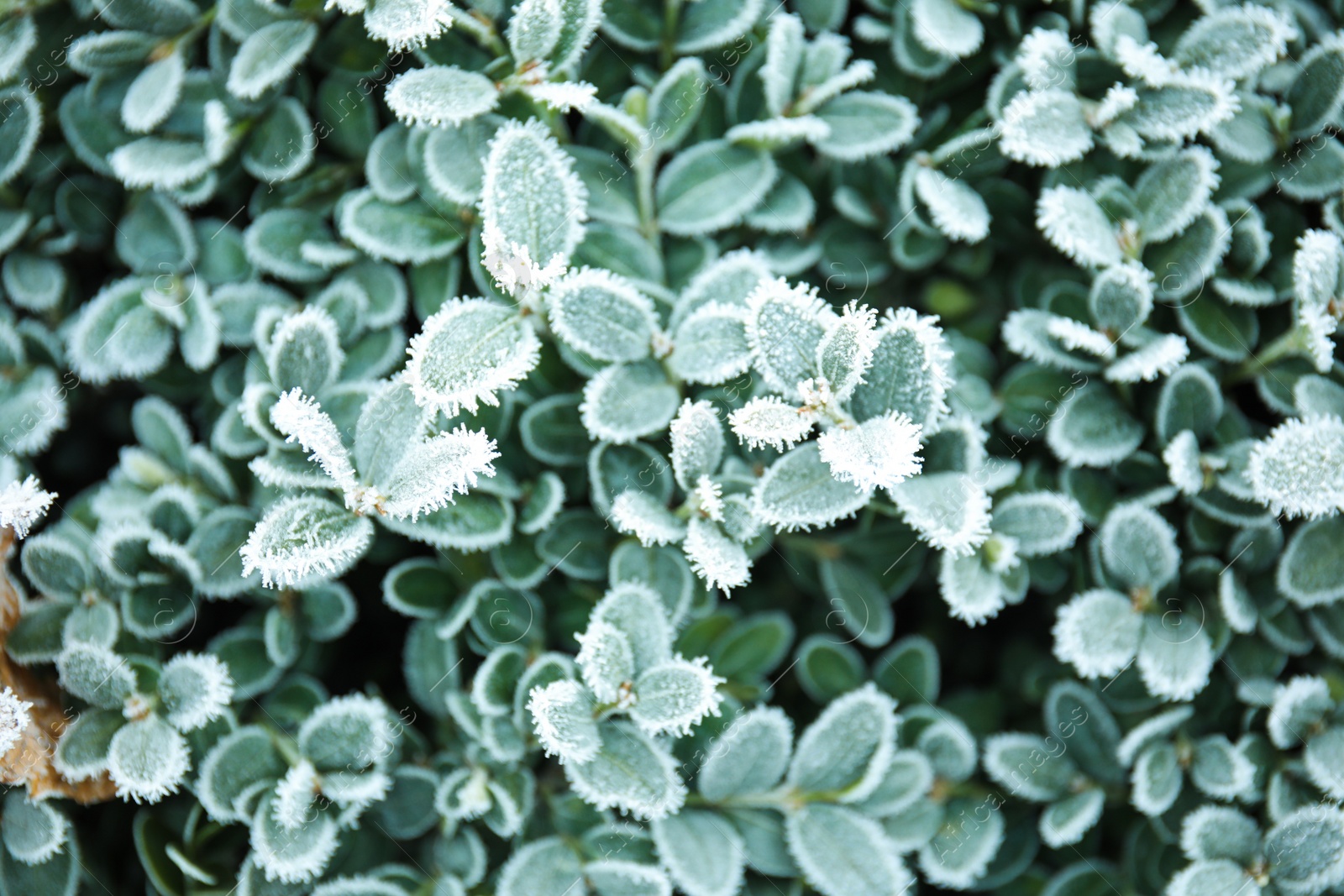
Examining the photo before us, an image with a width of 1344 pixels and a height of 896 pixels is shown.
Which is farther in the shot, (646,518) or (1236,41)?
(1236,41)

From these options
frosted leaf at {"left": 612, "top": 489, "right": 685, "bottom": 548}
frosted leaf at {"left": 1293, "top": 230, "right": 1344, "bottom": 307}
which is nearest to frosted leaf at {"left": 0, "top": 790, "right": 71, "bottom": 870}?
frosted leaf at {"left": 612, "top": 489, "right": 685, "bottom": 548}

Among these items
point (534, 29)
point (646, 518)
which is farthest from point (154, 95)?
point (646, 518)

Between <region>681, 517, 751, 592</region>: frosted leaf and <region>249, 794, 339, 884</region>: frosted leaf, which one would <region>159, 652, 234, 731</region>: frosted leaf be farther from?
<region>681, 517, 751, 592</region>: frosted leaf

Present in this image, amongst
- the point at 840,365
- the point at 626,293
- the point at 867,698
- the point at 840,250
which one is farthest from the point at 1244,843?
the point at 626,293

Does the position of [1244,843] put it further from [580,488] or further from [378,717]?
[378,717]

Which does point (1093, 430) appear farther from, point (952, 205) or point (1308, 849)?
point (1308, 849)

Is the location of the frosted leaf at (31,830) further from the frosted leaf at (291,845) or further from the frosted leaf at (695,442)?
the frosted leaf at (695,442)
